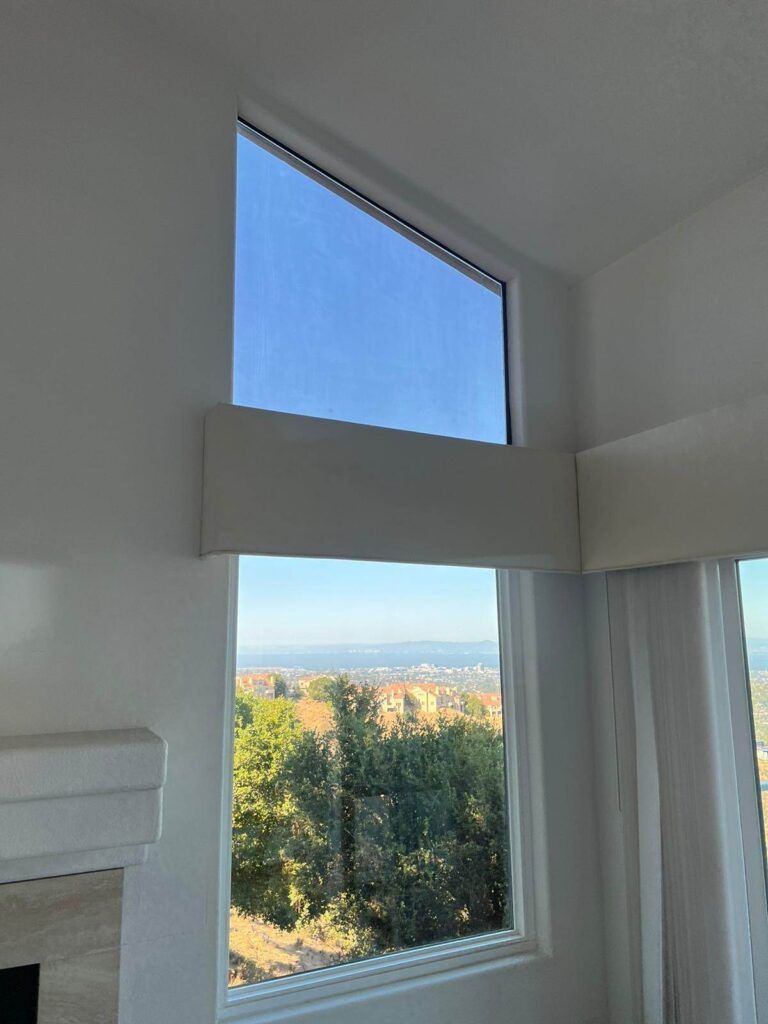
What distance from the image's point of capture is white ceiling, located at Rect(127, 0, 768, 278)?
5.99 ft

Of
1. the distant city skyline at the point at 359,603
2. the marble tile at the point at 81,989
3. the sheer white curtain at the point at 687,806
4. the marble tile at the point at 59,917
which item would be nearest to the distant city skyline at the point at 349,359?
the distant city skyline at the point at 359,603

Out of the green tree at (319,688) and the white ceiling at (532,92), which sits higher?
the white ceiling at (532,92)

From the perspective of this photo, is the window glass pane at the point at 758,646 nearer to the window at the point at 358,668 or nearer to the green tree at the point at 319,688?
the window at the point at 358,668

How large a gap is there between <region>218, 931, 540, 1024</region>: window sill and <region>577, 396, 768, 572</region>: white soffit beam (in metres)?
1.25

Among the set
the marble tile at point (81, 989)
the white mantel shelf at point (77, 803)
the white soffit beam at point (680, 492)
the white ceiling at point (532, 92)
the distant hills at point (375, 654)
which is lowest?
the marble tile at point (81, 989)

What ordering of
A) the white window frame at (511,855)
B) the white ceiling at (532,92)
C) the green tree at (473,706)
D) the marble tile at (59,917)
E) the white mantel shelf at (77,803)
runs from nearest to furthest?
the white mantel shelf at (77,803) < the marble tile at (59,917) < the white ceiling at (532,92) < the white window frame at (511,855) < the green tree at (473,706)

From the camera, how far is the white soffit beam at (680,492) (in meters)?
1.94

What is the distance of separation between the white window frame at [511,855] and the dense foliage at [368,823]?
0.04 metres

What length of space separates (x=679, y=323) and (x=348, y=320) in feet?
3.50

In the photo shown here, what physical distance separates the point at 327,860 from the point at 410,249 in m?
2.03

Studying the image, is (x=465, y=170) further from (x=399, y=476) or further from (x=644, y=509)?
(x=644, y=509)

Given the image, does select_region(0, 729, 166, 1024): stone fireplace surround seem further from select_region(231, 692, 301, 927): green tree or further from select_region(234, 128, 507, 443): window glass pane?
select_region(234, 128, 507, 443): window glass pane

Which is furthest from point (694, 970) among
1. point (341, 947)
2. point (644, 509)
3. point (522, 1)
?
point (522, 1)

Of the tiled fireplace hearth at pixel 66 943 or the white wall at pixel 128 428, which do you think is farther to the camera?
the white wall at pixel 128 428
